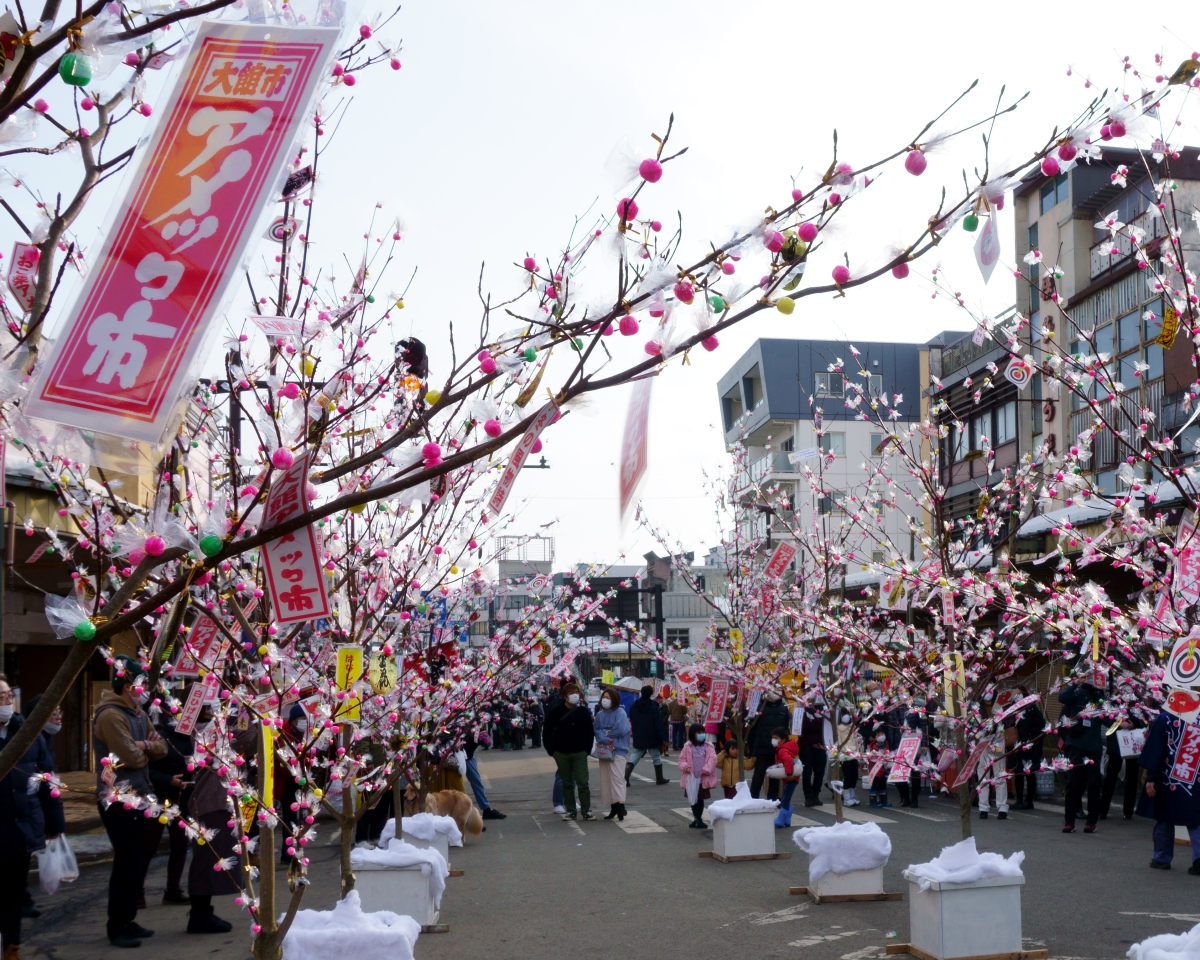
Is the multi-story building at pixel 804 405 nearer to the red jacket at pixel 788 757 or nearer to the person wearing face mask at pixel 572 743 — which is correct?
Result: the person wearing face mask at pixel 572 743

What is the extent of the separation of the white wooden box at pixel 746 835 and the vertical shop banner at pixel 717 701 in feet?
10.8

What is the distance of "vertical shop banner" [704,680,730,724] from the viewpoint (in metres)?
15.6

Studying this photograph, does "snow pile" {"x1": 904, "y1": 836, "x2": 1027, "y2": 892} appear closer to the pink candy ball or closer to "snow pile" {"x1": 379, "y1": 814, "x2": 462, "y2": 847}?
"snow pile" {"x1": 379, "y1": 814, "x2": 462, "y2": 847}

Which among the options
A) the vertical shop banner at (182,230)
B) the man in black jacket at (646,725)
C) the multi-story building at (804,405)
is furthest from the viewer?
the multi-story building at (804,405)

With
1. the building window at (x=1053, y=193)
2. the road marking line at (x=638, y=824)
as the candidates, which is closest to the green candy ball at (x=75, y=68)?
the road marking line at (x=638, y=824)

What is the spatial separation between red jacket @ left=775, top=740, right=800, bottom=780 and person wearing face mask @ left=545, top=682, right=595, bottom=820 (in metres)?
2.82

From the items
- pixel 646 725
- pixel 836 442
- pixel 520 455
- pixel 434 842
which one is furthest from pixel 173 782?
pixel 836 442

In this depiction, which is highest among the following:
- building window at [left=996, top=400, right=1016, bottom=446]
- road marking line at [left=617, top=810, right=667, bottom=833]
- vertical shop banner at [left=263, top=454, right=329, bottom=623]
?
building window at [left=996, top=400, right=1016, bottom=446]

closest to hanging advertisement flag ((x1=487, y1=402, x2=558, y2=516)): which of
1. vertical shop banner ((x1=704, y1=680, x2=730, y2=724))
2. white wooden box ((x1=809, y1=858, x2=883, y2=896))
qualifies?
white wooden box ((x1=809, y1=858, x2=883, y2=896))

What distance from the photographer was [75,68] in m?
2.93

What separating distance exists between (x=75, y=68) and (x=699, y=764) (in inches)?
527

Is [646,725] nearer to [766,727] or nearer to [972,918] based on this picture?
[766,727]

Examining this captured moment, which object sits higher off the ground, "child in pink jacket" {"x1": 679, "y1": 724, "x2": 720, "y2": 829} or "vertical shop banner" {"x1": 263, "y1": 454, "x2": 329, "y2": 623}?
"vertical shop banner" {"x1": 263, "y1": 454, "x2": 329, "y2": 623}

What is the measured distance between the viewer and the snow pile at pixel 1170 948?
474cm
